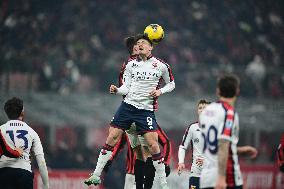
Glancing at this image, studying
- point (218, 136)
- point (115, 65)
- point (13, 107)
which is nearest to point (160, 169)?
point (13, 107)

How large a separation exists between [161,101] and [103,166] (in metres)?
11.9

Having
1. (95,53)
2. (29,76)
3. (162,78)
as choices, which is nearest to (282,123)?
(95,53)

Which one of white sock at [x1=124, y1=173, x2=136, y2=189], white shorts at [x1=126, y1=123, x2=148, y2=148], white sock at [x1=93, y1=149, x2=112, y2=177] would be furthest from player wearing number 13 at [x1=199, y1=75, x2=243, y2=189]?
white sock at [x1=124, y1=173, x2=136, y2=189]

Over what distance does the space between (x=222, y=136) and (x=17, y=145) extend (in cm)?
355

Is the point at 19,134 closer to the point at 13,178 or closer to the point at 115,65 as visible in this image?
the point at 13,178

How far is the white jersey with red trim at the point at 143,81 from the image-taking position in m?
12.9

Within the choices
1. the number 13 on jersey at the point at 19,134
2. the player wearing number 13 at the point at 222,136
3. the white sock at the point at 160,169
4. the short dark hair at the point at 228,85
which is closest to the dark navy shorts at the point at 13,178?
the number 13 on jersey at the point at 19,134

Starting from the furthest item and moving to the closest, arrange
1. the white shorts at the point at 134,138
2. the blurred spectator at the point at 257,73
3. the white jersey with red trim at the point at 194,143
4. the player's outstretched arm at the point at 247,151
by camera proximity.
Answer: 1. the blurred spectator at the point at 257,73
2. the white jersey with red trim at the point at 194,143
3. the white shorts at the point at 134,138
4. the player's outstretched arm at the point at 247,151

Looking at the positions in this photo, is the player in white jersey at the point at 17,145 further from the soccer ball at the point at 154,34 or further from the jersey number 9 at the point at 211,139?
the jersey number 9 at the point at 211,139

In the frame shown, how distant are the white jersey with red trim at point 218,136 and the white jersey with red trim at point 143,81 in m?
3.80

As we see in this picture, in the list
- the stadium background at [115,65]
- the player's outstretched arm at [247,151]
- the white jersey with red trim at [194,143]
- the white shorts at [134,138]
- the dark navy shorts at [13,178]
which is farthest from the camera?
the stadium background at [115,65]

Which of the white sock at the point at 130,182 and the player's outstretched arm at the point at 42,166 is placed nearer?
the player's outstretched arm at the point at 42,166

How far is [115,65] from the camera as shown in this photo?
933 inches

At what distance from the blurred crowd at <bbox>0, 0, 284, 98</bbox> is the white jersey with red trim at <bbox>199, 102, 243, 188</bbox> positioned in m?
13.9
